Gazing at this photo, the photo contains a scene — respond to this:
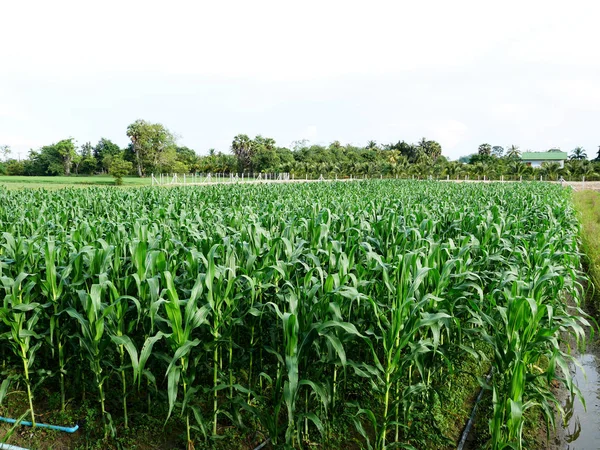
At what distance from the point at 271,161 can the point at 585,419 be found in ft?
249

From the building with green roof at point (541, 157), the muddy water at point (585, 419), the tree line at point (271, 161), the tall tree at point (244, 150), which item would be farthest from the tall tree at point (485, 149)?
the muddy water at point (585, 419)

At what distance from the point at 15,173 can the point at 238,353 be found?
104m

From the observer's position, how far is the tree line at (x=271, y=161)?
5944cm

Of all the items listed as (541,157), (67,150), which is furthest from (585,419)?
(541,157)

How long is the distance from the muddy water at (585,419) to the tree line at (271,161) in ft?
150

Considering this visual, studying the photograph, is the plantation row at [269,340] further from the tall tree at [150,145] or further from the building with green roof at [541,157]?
the building with green roof at [541,157]

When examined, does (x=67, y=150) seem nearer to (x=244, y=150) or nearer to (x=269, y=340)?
(x=244, y=150)

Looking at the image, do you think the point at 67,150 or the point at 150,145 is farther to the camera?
the point at 67,150

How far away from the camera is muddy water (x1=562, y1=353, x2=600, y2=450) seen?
3.92m

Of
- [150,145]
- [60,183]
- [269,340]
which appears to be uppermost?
[150,145]

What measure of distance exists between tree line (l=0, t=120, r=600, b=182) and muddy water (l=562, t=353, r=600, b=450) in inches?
1796

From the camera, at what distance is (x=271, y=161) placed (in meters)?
78.8

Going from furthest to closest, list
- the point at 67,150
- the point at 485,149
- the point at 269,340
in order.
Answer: the point at 485,149
the point at 67,150
the point at 269,340

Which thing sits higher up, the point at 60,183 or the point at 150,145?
the point at 150,145
